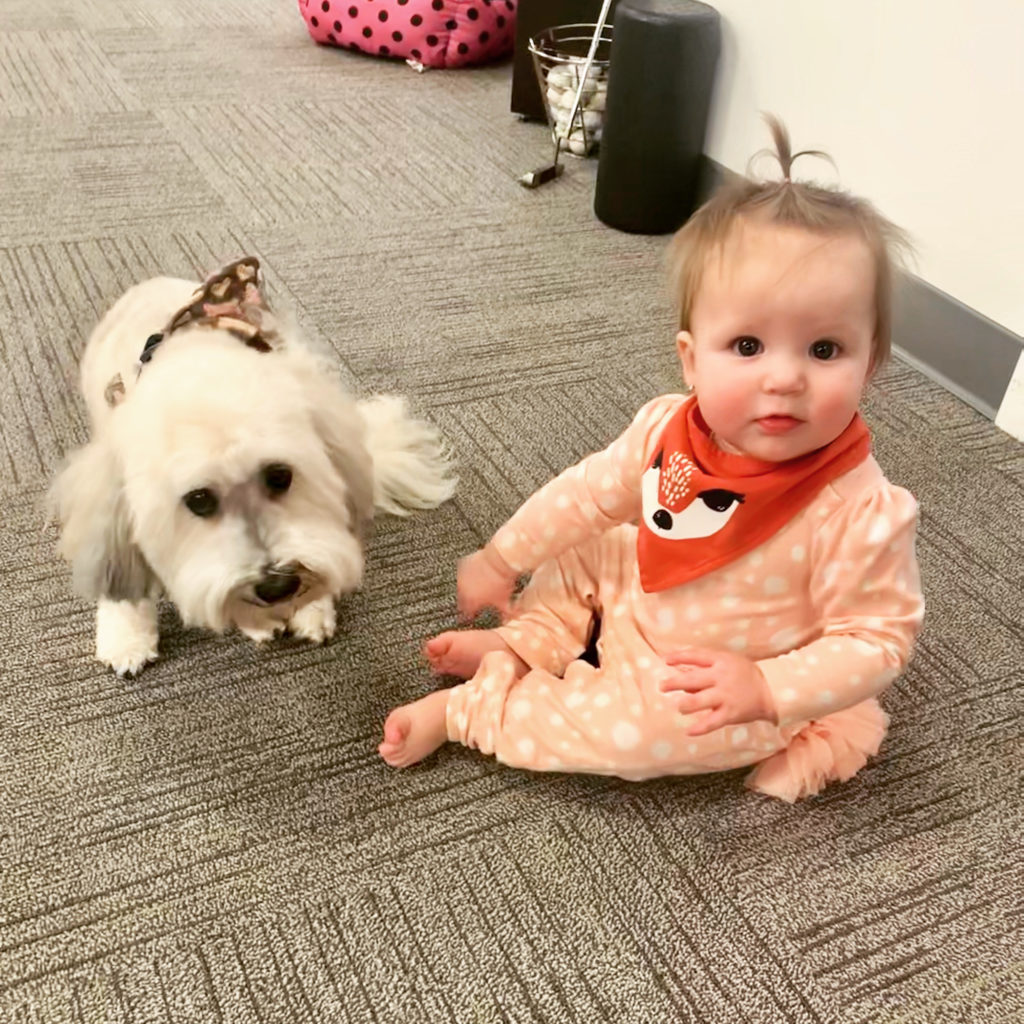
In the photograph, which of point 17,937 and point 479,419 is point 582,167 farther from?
point 17,937

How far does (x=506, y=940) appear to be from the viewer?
931 mm

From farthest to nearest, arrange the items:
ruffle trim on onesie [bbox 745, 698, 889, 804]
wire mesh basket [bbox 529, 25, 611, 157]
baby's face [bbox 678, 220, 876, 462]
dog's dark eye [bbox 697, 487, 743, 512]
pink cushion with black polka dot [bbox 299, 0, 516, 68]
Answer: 1. pink cushion with black polka dot [bbox 299, 0, 516, 68]
2. wire mesh basket [bbox 529, 25, 611, 157]
3. ruffle trim on onesie [bbox 745, 698, 889, 804]
4. dog's dark eye [bbox 697, 487, 743, 512]
5. baby's face [bbox 678, 220, 876, 462]

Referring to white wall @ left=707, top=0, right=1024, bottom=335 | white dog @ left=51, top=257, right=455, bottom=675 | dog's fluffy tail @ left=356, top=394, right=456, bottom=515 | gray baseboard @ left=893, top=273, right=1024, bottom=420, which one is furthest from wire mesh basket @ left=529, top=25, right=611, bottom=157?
white dog @ left=51, top=257, right=455, bottom=675

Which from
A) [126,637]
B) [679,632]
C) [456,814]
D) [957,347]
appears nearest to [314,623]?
[126,637]

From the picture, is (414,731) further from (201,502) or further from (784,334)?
(784,334)

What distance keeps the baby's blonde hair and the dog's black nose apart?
1.48 feet

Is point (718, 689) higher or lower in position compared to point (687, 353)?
lower

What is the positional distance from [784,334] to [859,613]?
0.88 feet

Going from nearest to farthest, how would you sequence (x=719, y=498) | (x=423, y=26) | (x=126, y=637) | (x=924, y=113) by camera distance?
(x=719, y=498) < (x=126, y=637) < (x=924, y=113) < (x=423, y=26)

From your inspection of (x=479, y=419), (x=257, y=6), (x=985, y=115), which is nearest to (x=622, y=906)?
(x=479, y=419)

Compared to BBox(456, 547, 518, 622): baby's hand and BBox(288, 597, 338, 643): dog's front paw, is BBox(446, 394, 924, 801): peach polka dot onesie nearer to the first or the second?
BBox(456, 547, 518, 622): baby's hand

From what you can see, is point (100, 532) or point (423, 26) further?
point (423, 26)

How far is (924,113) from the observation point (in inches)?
67.9

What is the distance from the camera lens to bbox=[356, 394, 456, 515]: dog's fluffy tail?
4.64 ft
